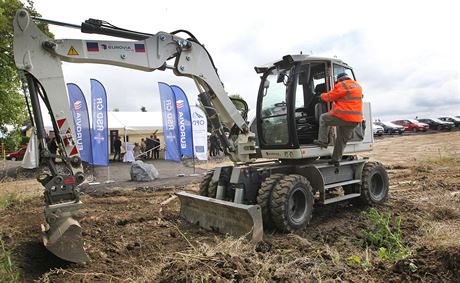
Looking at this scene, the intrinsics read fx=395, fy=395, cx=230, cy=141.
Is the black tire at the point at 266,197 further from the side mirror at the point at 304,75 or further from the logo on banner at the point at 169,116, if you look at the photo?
the logo on banner at the point at 169,116

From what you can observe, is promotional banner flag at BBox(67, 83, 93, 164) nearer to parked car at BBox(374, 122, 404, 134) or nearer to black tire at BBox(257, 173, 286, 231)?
black tire at BBox(257, 173, 286, 231)

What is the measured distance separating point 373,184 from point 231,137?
10.0 ft

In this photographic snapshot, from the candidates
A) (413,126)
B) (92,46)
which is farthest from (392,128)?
(92,46)

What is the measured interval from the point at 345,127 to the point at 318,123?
49 cm

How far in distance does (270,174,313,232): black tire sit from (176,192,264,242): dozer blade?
16.1 inches

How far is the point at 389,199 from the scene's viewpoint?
26.2 ft

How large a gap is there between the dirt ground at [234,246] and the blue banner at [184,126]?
16.0 feet

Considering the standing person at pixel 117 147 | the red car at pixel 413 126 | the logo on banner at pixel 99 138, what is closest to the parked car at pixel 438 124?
the red car at pixel 413 126

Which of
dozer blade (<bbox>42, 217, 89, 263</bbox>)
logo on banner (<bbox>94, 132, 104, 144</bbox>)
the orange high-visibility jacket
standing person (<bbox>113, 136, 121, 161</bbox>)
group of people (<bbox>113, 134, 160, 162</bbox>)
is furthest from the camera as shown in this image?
group of people (<bbox>113, 134, 160, 162</bbox>)

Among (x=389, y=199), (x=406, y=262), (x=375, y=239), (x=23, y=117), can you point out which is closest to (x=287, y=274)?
(x=406, y=262)

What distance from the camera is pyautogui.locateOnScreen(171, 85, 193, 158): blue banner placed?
48.9 ft

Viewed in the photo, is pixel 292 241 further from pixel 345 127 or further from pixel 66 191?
pixel 66 191

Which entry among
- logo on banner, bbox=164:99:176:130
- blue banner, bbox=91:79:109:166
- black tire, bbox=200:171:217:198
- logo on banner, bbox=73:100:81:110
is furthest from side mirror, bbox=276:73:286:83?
logo on banner, bbox=73:100:81:110

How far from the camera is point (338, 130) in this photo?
6457 millimetres
